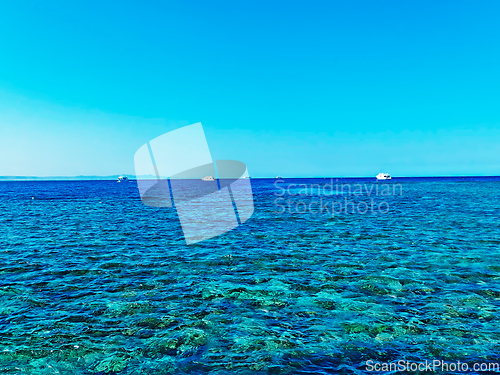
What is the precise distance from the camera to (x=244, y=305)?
10.1 metres

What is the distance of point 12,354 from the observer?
23.4 ft

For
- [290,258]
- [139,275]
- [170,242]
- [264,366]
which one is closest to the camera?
[264,366]

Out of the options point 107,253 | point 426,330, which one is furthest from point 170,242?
point 426,330

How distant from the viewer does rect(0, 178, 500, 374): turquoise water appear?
7.06 metres

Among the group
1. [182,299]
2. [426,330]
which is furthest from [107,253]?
[426,330]

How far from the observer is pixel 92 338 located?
7.85 meters

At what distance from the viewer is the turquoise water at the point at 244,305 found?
23.1 ft

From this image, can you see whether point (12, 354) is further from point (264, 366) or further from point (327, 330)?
point (327, 330)

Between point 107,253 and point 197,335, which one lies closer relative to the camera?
point 197,335

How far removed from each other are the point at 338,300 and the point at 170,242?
1347 cm

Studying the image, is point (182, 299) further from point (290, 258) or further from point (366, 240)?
point (366, 240)

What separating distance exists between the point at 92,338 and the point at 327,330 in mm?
6571

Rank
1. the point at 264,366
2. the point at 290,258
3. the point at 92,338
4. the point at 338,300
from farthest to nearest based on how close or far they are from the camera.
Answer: the point at 290,258, the point at 338,300, the point at 92,338, the point at 264,366

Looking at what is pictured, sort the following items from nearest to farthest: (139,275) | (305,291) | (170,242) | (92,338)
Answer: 1. (92,338)
2. (305,291)
3. (139,275)
4. (170,242)
